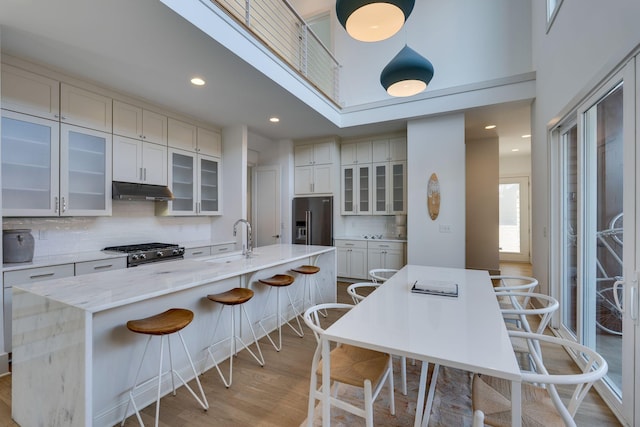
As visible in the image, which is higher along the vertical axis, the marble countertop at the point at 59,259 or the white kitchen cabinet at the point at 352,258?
the marble countertop at the point at 59,259

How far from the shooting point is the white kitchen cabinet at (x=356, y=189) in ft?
18.2

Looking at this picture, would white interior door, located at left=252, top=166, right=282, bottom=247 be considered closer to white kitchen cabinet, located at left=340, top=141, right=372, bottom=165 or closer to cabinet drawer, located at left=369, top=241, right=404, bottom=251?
white kitchen cabinet, located at left=340, top=141, right=372, bottom=165

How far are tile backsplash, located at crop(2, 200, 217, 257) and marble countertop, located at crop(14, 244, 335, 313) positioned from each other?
1.75m

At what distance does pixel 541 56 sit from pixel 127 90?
16.9 ft

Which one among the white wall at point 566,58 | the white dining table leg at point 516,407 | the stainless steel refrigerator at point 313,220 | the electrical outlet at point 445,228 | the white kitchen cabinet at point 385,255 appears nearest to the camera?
the white dining table leg at point 516,407

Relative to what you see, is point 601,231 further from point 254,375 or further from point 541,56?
point 254,375

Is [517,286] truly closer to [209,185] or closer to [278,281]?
[278,281]

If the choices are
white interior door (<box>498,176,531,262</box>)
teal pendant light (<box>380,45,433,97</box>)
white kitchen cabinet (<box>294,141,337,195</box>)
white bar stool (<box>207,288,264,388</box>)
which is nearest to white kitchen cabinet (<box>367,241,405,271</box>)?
white kitchen cabinet (<box>294,141,337,195</box>)

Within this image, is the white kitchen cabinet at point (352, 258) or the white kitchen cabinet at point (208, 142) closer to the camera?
the white kitchen cabinet at point (208, 142)

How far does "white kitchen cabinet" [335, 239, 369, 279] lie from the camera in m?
5.36

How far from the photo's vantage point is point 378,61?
5.32 meters

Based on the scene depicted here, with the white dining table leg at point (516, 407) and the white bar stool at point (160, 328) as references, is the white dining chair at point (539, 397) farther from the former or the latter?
the white bar stool at point (160, 328)

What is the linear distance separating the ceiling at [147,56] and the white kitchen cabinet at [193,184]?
27.0 inches

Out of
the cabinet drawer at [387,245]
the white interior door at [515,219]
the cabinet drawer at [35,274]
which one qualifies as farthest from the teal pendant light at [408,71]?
the white interior door at [515,219]
